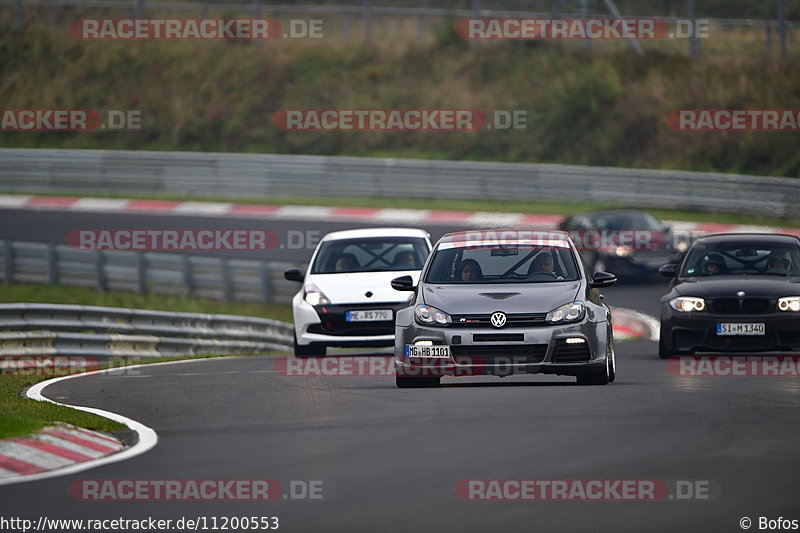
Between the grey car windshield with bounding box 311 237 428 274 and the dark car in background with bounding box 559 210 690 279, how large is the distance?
8580 mm

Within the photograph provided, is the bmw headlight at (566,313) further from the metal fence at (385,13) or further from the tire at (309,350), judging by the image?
the metal fence at (385,13)

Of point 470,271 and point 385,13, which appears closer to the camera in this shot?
point 470,271

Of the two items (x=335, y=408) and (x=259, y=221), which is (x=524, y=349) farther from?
(x=259, y=221)

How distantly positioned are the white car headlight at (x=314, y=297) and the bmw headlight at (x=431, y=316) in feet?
15.5

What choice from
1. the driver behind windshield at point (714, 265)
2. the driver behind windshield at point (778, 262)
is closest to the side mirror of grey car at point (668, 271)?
the driver behind windshield at point (714, 265)

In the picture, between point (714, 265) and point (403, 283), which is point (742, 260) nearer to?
point (714, 265)

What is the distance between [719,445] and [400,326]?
389 cm

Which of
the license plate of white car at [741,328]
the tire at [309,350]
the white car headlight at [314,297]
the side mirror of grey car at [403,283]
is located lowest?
the tire at [309,350]

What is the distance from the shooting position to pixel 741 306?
626 inches

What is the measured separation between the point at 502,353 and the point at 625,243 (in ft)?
51.8

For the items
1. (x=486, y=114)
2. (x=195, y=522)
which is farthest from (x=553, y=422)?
(x=486, y=114)

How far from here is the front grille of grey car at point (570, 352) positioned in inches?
501

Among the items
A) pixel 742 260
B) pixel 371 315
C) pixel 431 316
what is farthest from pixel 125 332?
pixel 431 316

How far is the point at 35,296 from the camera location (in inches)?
1093
